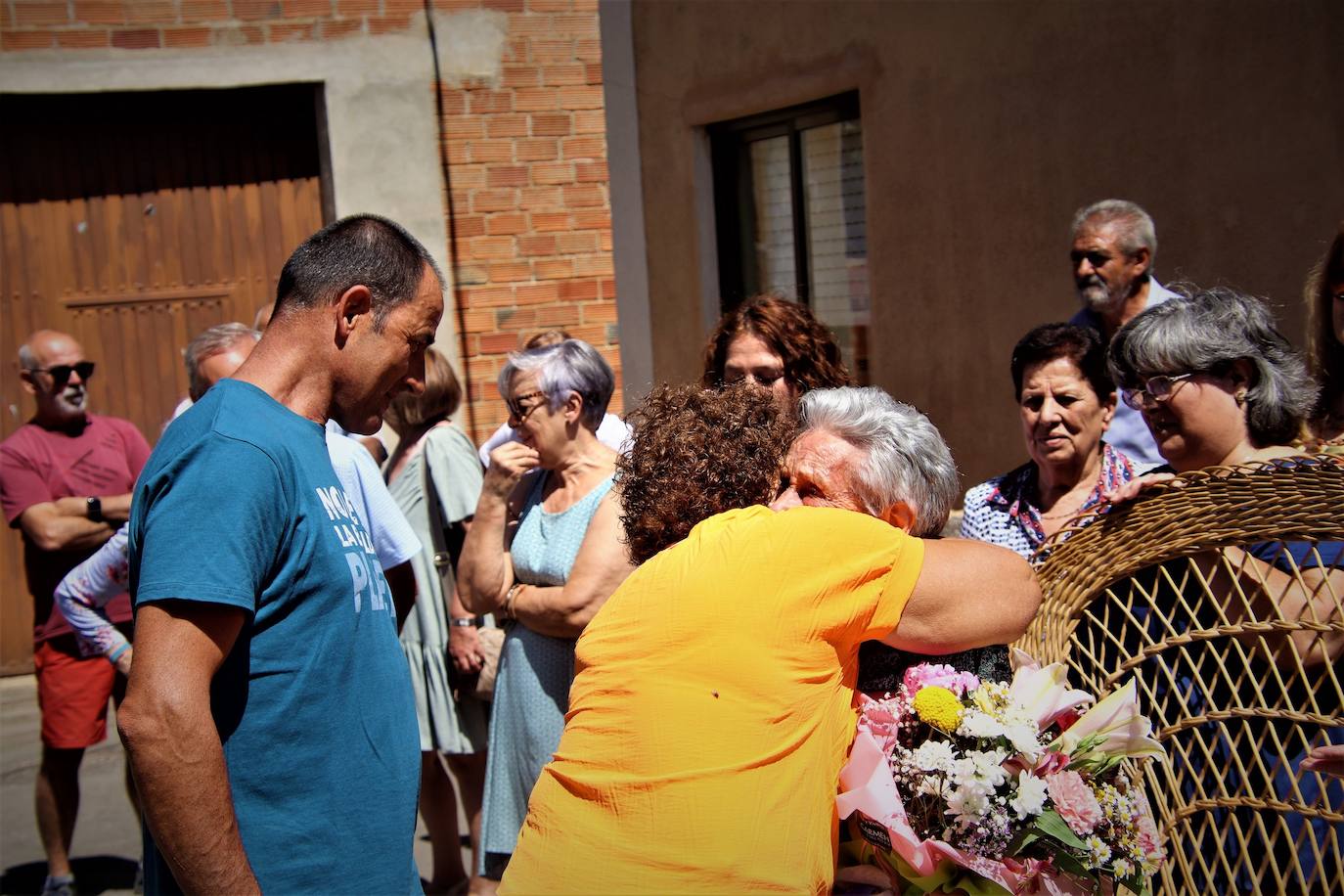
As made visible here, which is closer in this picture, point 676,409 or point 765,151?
point 676,409

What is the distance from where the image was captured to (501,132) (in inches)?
241

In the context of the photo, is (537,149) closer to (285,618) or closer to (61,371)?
(61,371)

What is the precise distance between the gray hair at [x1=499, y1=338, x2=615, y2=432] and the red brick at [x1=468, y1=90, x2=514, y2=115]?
9.09ft

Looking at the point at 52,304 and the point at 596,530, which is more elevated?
the point at 52,304

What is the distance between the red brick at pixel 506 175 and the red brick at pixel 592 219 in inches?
12.3

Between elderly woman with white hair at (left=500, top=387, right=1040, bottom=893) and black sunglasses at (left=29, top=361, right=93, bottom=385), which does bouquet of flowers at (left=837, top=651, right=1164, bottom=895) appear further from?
black sunglasses at (left=29, top=361, right=93, bottom=385)

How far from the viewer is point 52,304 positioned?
661cm

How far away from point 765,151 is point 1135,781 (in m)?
6.41

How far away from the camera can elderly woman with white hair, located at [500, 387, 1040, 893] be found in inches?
71.3

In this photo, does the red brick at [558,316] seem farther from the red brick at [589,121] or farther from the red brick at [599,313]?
the red brick at [589,121]

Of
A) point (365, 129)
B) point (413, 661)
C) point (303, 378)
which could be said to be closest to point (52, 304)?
point (365, 129)

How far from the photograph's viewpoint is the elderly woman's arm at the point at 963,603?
6.24ft

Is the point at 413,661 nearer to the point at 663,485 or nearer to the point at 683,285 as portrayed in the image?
the point at 663,485

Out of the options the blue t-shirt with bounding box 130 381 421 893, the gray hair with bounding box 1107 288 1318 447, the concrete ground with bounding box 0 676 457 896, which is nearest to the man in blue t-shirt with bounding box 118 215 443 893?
the blue t-shirt with bounding box 130 381 421 893
